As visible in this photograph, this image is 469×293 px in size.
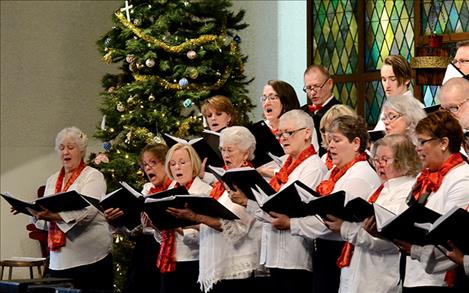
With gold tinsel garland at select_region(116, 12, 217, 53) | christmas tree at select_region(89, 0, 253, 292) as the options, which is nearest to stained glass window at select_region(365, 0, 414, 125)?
christmas tree at select_region(89, 0, 253, 292)

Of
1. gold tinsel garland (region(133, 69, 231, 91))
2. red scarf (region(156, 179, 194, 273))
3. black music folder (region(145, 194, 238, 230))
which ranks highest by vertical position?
gold tinsel garland (region(133, 69, 231, 91))

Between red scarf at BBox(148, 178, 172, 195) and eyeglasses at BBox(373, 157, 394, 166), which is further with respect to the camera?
red scarf at BBox(148, 178, 172, 195)

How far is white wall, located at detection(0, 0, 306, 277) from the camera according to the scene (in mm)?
10047

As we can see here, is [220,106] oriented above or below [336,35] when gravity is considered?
below

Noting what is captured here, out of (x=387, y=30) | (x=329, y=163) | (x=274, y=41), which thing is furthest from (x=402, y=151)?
(x=274, y=41)

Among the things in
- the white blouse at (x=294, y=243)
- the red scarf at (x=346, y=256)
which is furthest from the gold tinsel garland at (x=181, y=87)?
the red scarf at (x=346, y=256)

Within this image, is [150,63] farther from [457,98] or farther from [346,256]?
[457,98]

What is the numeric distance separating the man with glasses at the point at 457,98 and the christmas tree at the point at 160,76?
3.41m

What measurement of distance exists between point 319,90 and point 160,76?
2402 millimetres

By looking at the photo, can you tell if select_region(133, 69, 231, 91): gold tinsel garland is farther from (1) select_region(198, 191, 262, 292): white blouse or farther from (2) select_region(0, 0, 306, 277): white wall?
(1) select_region(198, 191, 262, 292): white blouse

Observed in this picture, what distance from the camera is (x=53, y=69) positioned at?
34.4 ft

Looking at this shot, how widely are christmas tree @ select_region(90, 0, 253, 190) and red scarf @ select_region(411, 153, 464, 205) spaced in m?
3.93

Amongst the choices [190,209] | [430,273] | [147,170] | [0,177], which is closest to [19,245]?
[0,177]

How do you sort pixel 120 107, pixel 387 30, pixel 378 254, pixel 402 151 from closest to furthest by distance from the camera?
pixel 402 151
pixel 378 254
pixel 120 107
pixel 387 30
